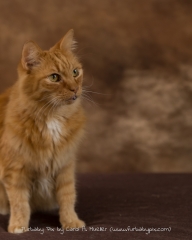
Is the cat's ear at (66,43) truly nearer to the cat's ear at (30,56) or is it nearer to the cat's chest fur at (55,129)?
the cat's ear at (30,56)

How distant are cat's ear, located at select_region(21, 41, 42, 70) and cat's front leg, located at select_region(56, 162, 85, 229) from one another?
0.53 meters

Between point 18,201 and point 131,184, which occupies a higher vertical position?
point 131,184

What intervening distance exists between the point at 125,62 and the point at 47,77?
4.41 ft

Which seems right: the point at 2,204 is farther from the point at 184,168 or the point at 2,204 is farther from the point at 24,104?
the point at 184,168

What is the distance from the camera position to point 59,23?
348 centimetres

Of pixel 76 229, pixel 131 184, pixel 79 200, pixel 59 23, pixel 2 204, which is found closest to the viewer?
pixel 76 229

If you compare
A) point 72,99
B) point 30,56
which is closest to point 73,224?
point 72,99

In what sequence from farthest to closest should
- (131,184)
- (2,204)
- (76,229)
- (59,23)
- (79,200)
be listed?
1. (59,23)
2. (131,184)
3. (79,200)
4. (2,204)
5. (76,229)

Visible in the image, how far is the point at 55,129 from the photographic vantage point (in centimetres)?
232

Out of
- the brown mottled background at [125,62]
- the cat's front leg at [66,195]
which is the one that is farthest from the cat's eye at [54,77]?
the brown mottled background at [125,62]

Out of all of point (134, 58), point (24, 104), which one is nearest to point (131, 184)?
point (134, 58)

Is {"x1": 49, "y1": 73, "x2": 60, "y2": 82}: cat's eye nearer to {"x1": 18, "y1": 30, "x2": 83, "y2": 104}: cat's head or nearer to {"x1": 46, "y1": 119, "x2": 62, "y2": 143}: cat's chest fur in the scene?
{"x1": 18, "y1": 30, "x2": 83, "y2": 104}: cat's head

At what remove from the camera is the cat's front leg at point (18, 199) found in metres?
2.27

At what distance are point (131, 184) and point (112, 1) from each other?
131 centimetres
